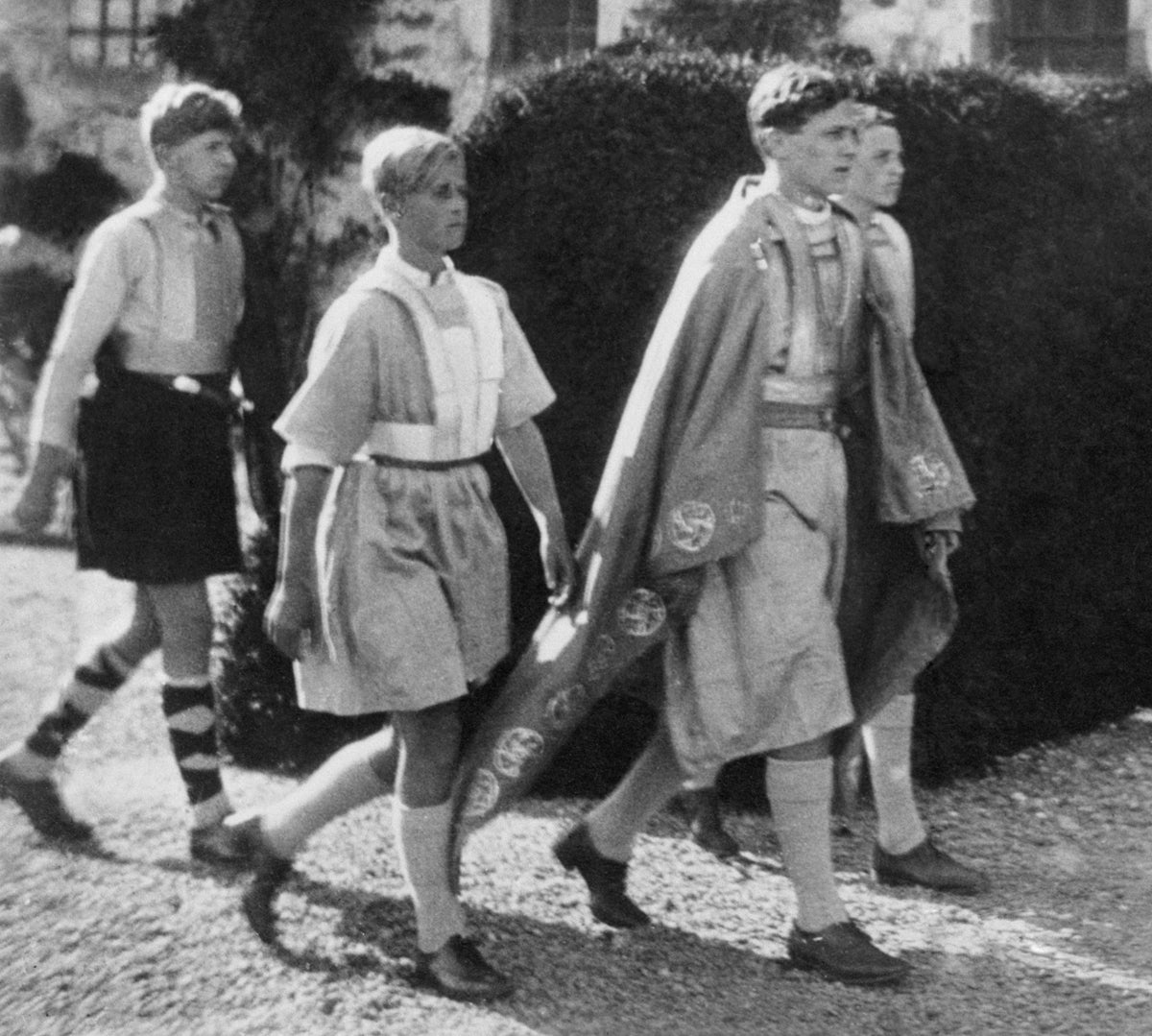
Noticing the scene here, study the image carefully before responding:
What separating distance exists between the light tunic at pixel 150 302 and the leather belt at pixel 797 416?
1.32m

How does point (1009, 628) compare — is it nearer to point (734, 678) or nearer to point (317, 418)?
point (734, 678)

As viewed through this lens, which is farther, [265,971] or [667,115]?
[667,115]

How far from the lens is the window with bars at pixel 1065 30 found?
27.6ft

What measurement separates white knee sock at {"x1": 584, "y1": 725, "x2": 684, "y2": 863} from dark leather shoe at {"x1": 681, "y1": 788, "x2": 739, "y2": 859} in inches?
22.9

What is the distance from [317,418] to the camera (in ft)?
13.0

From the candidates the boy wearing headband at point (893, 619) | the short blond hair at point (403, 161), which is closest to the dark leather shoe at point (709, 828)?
the boy wearing headband at point (893, 619)

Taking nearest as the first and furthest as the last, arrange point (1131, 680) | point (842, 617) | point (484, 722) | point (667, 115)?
point (484, 722) < point (842, 617) < point (667, 115) < point (1131, 680)

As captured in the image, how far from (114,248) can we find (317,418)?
0.97m

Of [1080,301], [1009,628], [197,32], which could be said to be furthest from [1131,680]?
[197,32]

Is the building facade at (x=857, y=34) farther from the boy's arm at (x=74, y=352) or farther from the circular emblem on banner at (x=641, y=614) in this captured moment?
the circular emblem on banner at (x=641, y=614)

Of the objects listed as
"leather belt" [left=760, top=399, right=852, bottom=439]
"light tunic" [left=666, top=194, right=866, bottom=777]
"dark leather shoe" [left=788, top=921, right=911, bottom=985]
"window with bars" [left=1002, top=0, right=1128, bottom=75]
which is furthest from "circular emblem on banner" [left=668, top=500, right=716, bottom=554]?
"window with bars" [left=1002, top=0, right=1128, bottom=75]

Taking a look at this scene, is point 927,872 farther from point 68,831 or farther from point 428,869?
point 68,831

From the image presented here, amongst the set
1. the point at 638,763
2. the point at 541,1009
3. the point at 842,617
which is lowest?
the point at 541,1009

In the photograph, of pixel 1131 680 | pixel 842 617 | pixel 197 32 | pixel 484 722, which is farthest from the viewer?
pixel 197 32
